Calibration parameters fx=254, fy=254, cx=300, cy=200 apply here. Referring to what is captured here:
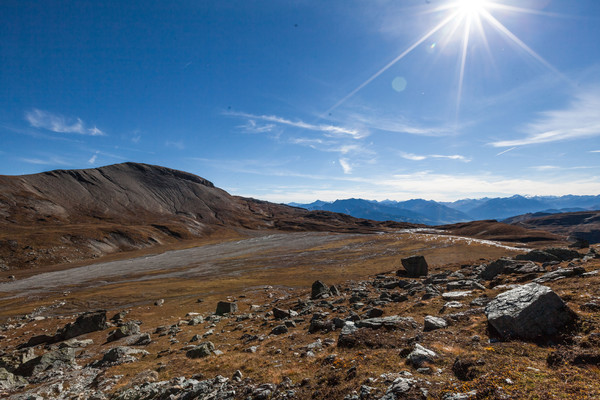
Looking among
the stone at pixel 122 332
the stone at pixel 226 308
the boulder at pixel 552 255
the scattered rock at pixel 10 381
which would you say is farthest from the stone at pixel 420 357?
the boulder at pixel 552 255

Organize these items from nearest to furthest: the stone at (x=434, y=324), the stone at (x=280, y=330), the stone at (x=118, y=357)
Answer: the stone at (x=434, y=324)
the stone at (x=118, y=357)
the stone at (x=280, y=330)

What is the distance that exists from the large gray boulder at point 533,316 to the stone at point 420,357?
433 cm

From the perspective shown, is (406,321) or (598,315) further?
(406,321)

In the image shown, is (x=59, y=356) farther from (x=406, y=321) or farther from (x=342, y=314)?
(x=406, y=321)

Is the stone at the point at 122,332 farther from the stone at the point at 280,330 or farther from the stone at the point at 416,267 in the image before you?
the stone at the point at 416,267

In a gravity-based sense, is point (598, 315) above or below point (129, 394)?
above

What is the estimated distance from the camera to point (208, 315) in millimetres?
37500

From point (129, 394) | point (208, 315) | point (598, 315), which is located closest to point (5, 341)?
point (208, 315)

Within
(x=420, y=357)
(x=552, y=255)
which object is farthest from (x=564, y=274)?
(x=420, y=357)

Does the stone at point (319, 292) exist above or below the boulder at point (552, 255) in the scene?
below

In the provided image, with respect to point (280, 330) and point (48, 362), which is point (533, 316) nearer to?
point (280, 330)

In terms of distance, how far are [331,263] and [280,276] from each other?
75.2 ft

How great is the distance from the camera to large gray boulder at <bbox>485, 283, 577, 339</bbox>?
1306 cm

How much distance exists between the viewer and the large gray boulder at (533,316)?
514 inches
